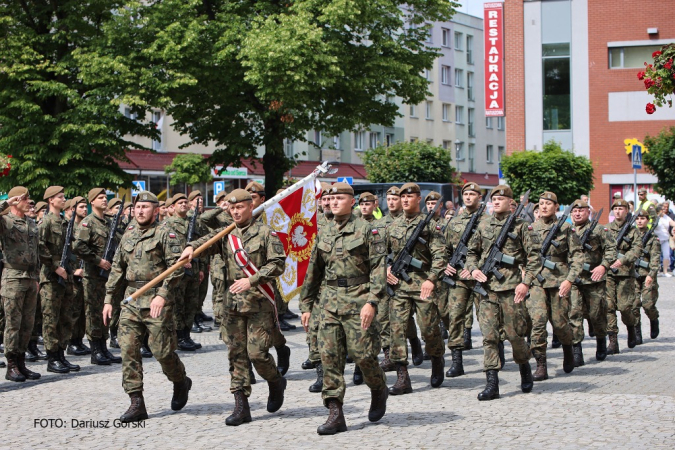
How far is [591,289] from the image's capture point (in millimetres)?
11703

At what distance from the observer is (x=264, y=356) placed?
7930 millimetres

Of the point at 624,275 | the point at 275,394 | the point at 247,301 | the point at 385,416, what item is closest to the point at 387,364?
the point at 385,416

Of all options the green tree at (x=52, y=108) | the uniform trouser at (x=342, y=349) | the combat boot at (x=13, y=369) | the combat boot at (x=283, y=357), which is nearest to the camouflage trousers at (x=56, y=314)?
the combat boot at (x=13, y=369)

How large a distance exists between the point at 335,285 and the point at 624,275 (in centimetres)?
659

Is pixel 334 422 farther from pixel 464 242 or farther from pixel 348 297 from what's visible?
pixel 464 242

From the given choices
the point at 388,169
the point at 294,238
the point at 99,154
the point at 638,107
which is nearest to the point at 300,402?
the point at 294,238

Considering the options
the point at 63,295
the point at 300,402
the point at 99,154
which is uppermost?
the point at 99,154

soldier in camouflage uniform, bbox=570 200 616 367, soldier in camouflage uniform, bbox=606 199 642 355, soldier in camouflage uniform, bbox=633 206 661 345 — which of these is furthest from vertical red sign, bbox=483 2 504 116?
soldier in camouflage uniform, bbox=570 200 616 367

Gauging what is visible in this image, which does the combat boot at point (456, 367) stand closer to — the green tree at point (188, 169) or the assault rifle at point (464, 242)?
the assault rifle at point (464, 242)

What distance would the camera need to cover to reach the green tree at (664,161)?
32.3 metres

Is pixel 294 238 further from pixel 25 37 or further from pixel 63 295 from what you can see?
pixel 25 37

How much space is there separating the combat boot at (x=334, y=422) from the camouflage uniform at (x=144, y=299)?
1.54 metres

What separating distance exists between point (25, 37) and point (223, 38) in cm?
527

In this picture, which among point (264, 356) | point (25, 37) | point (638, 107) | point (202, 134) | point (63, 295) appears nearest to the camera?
point (264, 356)
